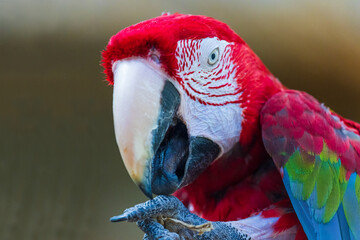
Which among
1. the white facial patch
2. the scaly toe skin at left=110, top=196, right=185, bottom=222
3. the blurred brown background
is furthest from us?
the blurred brown background

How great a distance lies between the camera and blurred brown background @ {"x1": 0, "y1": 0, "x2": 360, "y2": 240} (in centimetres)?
235

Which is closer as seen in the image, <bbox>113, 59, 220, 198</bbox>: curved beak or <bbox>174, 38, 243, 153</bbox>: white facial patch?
<bbox>113, 59, 220, 198</bbox>: curved beak

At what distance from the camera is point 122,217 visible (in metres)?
0.71

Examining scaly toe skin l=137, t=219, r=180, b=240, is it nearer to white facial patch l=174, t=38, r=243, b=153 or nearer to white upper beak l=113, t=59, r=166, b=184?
white upper beak l=113, t=59, r=166, b=184

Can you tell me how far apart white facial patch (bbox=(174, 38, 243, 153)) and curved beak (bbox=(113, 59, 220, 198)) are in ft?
0.08

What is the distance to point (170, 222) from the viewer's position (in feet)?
2.58

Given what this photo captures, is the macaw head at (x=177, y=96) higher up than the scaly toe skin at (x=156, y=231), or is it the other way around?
the macaw head at (x=177, y=96)

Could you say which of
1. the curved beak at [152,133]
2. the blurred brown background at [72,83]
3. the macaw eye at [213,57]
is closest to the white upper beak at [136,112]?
the curved beak at [152,133]

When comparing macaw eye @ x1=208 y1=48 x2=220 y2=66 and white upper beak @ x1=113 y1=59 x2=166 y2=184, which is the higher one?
macaw eye @ x1=208 y1=48 x2=220 y2=66

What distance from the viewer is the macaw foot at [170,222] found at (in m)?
0.74

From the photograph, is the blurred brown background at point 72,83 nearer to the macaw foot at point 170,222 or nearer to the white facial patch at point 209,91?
the white facial patch at point 209,91

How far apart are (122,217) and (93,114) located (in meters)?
1.96

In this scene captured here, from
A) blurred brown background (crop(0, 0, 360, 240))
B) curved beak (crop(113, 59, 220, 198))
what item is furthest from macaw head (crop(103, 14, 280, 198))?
blurred brown background (crop(0, 0, 360, 240))

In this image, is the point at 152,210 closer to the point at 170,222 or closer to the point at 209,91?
the point at 170,222
